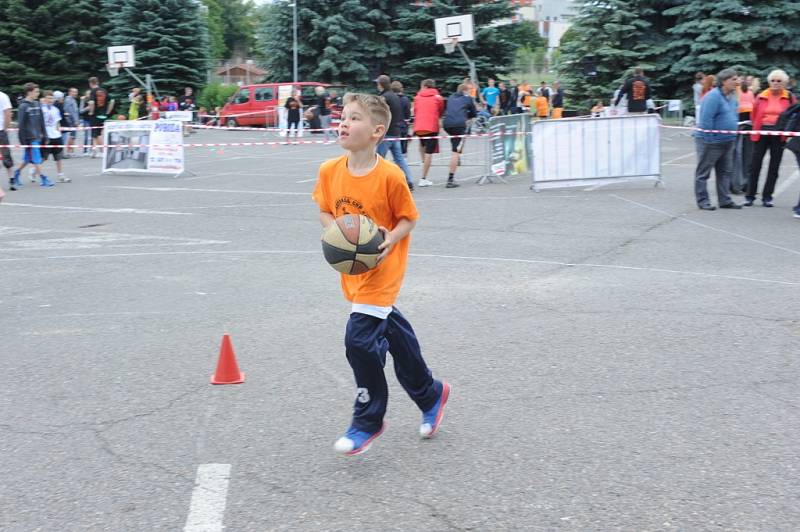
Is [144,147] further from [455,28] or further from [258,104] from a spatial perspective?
[258,104]

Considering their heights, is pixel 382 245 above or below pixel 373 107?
below

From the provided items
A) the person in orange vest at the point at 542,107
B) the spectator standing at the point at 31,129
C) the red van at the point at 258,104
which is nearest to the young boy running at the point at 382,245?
the spectator standing at the point at 31,129

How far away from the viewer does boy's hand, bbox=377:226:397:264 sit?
14.1ft

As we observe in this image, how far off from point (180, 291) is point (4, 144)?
35.0 ft

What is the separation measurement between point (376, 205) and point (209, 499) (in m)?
1.50

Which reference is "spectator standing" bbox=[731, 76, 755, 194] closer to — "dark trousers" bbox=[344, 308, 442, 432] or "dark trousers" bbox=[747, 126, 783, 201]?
"dark trousers" bbox=[747, 126, 783, 201]

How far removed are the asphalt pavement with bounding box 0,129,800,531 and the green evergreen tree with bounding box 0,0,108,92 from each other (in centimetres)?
4207

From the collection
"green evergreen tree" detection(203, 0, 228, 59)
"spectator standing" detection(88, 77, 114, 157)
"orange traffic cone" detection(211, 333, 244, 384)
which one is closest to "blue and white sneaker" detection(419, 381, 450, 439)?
"orange traffic cone" detection(211, 333, 244, 384)

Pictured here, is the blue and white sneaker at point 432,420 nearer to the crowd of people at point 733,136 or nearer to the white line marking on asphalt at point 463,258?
the white line marking on asphalt at point 463,258

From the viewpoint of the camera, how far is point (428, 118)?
16.8 m

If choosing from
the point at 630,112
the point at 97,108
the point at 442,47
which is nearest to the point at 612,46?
the point at 442,47

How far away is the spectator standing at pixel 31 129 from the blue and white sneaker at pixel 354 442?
15.6m

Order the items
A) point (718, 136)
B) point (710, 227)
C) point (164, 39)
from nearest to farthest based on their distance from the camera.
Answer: point (710, 227) < point (718, 136) < point (164, 39)

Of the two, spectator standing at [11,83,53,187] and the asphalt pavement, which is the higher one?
spectator standing at [11,83,53,187]
